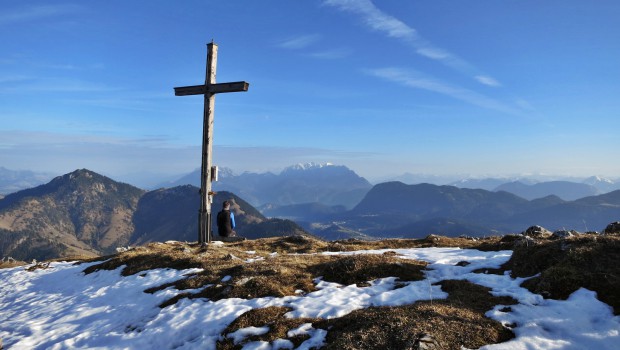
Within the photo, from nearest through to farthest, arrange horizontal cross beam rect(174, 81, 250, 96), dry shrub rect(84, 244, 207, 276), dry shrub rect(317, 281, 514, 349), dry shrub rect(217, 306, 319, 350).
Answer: dry shrub rect(317, 281, 514, 349) → dry shrub rect(217, 306, 319, 350) → dry shrub rect(84, 244, 207, 276) → horizontal cross beam rect(174, 81, 250, 96)

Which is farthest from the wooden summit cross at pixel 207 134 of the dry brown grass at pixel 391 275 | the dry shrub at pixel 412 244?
the dry shrub at pixel 412 244

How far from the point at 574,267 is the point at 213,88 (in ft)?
64.7

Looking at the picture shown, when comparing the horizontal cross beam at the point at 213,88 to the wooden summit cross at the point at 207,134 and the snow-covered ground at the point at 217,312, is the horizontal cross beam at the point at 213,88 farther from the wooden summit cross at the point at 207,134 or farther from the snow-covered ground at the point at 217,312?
the snow-covered ground at the point at 217,312

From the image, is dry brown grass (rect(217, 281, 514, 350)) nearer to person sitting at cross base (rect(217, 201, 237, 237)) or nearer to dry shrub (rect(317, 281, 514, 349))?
dry shrub (rect(317, 281, 514, 349))

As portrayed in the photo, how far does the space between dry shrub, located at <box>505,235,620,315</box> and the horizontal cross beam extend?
16.3 m

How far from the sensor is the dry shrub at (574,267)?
10052 millimetres

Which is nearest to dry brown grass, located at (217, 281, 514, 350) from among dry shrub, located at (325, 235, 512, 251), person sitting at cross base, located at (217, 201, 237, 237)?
dry shrub, located at (325, 235, 512, 251)

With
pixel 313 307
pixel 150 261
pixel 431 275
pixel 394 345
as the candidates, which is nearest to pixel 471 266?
pixel 431 275

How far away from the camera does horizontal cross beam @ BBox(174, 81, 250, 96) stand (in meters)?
22.1

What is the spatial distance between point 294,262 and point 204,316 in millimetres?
5560

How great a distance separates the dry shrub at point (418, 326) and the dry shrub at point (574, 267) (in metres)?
1.63

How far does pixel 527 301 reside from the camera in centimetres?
1005

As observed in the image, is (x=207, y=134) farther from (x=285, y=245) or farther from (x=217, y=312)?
(x=217, y=312)

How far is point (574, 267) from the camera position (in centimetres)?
1098
